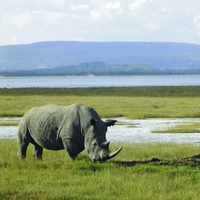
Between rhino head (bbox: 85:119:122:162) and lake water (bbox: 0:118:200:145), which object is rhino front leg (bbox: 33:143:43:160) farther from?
lake water (bbox: 0:118:200:145)

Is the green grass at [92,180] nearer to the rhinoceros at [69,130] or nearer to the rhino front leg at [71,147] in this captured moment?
the rhino front leg at [71,147]

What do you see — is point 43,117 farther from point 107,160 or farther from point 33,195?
point 33,195

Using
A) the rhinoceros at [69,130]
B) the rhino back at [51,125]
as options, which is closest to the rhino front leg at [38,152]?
the rhinoceros at [69,130]

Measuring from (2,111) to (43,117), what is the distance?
29618 mm

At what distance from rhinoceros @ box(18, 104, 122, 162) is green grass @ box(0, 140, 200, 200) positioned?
1.16ft

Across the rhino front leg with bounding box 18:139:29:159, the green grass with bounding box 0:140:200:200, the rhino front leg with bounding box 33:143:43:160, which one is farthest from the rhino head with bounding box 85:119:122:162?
the rhino front leg with bounding box 33:143:43:160

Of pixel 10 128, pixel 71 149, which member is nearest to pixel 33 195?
pixel 71 149

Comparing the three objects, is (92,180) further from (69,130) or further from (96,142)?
(69,130)

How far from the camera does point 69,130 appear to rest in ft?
47.1

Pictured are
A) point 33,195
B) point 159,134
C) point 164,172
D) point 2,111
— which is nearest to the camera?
point 33,195

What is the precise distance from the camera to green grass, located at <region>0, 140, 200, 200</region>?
417 inches

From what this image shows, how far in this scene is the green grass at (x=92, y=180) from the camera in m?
10.6

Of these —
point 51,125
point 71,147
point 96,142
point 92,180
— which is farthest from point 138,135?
point 92,180

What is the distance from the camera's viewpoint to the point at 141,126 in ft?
109
